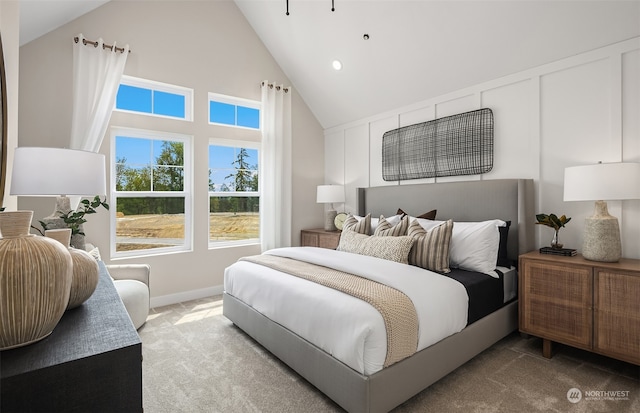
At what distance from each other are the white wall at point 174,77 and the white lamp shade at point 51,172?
1695 millimetres

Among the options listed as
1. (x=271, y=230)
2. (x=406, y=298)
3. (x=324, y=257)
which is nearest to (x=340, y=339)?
(x=406, y=298)

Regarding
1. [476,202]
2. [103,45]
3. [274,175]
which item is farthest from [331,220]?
[103,45]

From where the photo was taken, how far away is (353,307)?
1781 millimetres

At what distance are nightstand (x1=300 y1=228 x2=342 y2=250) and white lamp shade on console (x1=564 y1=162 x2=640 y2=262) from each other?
8.29ft

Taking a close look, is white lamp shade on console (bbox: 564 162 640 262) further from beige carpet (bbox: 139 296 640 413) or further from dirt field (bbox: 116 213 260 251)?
dirt field (bbox: 116 213 260 251)

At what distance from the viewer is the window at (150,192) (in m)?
3.61

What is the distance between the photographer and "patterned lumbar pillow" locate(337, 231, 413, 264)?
2.67 m

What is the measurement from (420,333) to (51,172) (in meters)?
2.22

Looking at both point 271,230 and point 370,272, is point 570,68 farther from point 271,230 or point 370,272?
point 271,230

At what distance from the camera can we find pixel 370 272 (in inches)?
87.8


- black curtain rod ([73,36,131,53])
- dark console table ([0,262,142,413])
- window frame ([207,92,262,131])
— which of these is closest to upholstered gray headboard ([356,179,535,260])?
window frame ([207,92,262,131])

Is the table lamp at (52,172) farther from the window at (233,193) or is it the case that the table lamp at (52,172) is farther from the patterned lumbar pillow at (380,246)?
the window at (233,193)

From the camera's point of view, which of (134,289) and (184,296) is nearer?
(134,289)

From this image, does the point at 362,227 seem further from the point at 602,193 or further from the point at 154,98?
the point at 154,98
